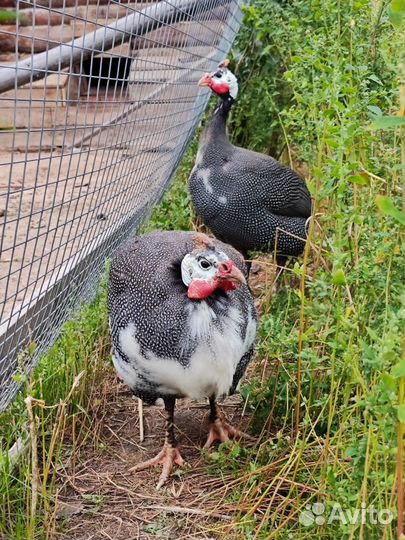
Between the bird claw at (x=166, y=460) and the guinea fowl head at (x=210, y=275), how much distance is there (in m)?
0.60

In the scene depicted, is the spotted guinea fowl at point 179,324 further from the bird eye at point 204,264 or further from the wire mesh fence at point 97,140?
the wire mesh fence at point 97,140

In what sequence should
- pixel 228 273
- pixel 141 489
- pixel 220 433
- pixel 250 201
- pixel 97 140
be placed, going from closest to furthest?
pixel 228 273 → pixel 141 489 → pixel 220 433 → pixel 97 140 → pixel 250 201

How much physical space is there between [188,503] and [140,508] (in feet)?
0.50

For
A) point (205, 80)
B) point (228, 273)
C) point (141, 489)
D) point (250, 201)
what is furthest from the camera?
point (205, 80)

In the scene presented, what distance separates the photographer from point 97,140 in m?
3.47

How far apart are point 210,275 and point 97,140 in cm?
110

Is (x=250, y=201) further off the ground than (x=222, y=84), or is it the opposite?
(x=222, y=84)

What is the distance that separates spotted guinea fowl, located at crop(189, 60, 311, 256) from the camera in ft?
13.5

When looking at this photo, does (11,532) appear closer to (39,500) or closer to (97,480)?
(39,500)

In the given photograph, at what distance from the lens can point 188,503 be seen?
2.71 meters

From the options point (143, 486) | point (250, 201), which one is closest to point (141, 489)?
point (143, 486)

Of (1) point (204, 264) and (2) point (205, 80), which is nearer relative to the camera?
(1) point (204, 264)

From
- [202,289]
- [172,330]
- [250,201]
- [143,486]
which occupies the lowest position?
[143,486]

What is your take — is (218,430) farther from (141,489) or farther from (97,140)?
(97,140)
